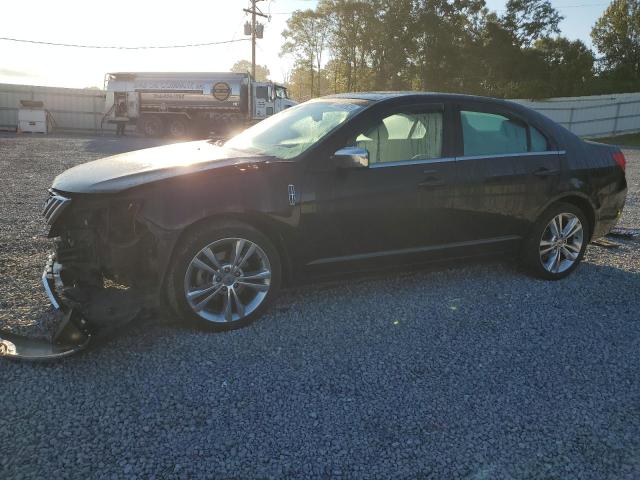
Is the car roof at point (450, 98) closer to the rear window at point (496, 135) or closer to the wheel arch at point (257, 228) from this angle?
the rear window at point (496, 135)

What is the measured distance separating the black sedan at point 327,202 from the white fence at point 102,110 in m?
24.1

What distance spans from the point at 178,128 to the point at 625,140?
2105cm

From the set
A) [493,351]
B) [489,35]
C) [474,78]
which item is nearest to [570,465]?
[493,351]

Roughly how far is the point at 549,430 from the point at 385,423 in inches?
32.0

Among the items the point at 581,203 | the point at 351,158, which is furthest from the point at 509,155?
the point at 351,158

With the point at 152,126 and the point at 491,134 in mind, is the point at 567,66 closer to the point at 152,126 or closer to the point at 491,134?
the point at 152,126

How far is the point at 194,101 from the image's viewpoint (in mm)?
23703

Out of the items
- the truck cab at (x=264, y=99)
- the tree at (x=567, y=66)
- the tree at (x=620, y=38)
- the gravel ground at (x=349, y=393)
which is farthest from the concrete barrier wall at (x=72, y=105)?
the tree at (x=620, y=38)

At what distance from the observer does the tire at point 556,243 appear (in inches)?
181

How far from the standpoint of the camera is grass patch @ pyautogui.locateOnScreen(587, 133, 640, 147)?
22.3 meters

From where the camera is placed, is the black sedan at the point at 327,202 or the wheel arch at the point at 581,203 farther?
the wheel arch at the point at 581,203

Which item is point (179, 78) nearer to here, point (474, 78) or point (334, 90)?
point (474, 78)

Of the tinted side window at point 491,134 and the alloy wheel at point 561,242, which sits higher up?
the tinted side window at point 491,134

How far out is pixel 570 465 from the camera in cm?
229
